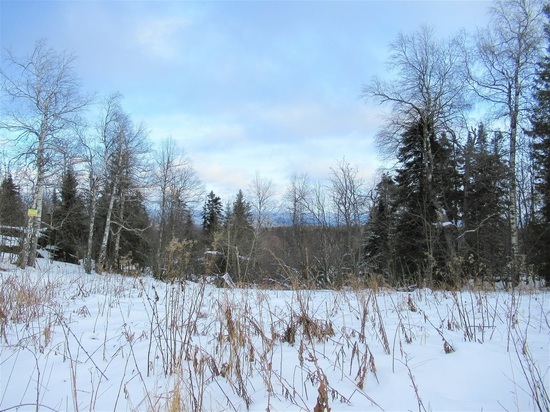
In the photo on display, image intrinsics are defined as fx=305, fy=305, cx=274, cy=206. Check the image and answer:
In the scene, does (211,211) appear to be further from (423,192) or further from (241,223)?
(423,192)

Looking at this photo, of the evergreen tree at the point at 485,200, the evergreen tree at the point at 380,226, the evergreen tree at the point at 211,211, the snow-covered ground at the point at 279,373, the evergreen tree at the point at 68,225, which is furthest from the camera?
the evergreen tree at the point at 211,211

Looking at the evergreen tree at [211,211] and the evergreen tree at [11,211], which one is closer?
the evergreen tree at [11,211]

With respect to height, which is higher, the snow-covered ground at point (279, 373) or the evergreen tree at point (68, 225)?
the evergreen tree at point (68, 225)

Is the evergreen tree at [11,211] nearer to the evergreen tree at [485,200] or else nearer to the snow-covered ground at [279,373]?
the snow-covered ground at [279,373]

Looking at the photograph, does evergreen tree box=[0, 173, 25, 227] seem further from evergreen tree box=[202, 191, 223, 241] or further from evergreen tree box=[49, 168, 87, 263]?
evergreen tree box=[202, 191, 223, 241]

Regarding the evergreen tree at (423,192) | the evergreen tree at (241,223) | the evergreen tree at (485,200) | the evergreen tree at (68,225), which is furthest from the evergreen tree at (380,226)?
the evergreen tree at (68,225)

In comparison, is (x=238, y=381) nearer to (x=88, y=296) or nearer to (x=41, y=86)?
(x=88, y=296)

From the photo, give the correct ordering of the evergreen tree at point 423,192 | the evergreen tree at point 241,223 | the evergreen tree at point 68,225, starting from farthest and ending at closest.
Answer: the evergreen tree at point 241,223, the evergreen tree at point 68,225, the evergreen tree at point 423,192

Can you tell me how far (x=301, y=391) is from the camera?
1.85 m

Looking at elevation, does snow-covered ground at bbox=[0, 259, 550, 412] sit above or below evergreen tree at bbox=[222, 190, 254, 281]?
below

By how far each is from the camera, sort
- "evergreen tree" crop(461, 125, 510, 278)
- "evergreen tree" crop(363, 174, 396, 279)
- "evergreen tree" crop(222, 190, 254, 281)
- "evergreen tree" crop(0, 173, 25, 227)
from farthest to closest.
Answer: "evergreen tree" crop(222, 190, 254, 281), "evergreen tree" crop(363, 174, 396, 279), "evergreen tree" crop(0, 173, 25, 227), "evergreen tree" crop(461, 125, 510, 278)

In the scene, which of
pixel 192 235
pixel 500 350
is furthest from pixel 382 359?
pixel 192 235

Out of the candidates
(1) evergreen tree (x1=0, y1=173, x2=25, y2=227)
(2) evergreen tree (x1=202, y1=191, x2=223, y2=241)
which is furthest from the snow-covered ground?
(2) evergreen tree (x1=202, y1=191, x2=223, y2=241)

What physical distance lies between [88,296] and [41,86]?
1397 centimetres
